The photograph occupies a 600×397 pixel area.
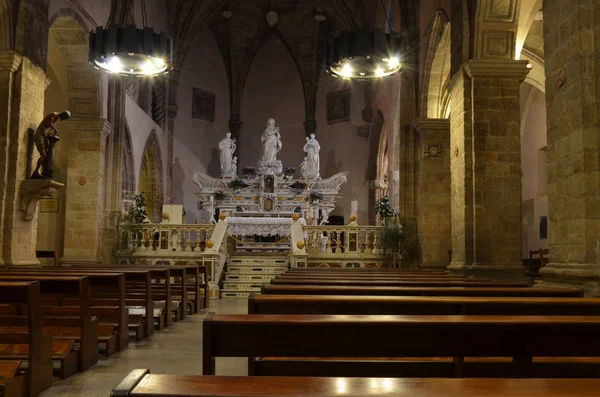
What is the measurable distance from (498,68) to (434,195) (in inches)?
174

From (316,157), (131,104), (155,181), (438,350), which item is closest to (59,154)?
(131,104)

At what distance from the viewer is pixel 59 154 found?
51.9 feet

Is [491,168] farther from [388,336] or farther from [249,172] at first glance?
[249,172]

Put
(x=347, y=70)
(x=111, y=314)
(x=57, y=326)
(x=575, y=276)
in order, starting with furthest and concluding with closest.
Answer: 1. (x=347, y=70)
2. (x=111, y=314)
3. (x=575, y=276)
4. (x=57, y=326)

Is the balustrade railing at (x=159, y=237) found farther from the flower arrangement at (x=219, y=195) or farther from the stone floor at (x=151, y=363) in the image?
the stone floor at (x=151, y=363)

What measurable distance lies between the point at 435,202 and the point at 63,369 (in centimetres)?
1075

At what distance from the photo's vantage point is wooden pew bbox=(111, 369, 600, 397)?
131 cm

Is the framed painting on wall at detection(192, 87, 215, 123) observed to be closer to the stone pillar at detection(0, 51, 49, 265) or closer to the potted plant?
the potted plant

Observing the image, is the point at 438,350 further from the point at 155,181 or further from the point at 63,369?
the point at 155,181

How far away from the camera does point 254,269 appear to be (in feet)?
46.2

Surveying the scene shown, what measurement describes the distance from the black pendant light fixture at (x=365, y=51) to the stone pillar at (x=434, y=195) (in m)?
2.44

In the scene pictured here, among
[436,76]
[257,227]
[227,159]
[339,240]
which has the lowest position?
[339,240]

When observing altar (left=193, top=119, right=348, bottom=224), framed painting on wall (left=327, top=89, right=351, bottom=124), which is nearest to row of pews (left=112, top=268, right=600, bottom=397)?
altar (left=193, top=119, right=348, bottom=224)

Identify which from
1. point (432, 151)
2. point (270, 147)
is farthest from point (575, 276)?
point (270, 147)
